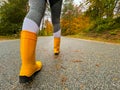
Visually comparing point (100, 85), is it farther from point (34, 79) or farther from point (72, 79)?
point (34, 79)

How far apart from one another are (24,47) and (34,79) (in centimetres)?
27

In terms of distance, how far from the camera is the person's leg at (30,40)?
4.92ft

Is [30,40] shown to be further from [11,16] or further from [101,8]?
[11,16]

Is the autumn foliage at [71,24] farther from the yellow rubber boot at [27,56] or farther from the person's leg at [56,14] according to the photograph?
the yellow rubber boot at [27,56]

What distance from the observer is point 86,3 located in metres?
16.4

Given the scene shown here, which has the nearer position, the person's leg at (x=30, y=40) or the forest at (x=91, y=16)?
the person's leg at (x=30, y=40)

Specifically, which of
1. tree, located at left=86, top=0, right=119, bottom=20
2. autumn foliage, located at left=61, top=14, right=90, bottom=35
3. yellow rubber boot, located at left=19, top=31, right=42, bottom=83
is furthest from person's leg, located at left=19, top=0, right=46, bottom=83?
autumn foliage, located at left=61, top=14, right=90, bottom=35

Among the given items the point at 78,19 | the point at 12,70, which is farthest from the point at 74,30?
the point at 12,70

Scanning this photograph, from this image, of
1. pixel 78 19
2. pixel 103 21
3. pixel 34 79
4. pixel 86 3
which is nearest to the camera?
pixel 34 79

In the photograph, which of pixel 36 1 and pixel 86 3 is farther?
pixel 86 3

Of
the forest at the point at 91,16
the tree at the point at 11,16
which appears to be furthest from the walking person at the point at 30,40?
the tree at the point at 11,16

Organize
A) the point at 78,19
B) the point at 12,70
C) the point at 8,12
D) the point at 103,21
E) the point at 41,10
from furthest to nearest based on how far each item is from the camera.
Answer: the point at 78,19
the point at 8,12
the point at 103,21
the point at 12,70
the point at 41,10

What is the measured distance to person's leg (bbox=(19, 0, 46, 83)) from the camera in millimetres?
1500

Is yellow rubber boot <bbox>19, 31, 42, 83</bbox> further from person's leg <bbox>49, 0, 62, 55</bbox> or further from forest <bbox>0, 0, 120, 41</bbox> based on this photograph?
forest <bbox>0, 0, 120, 41</bbox>
